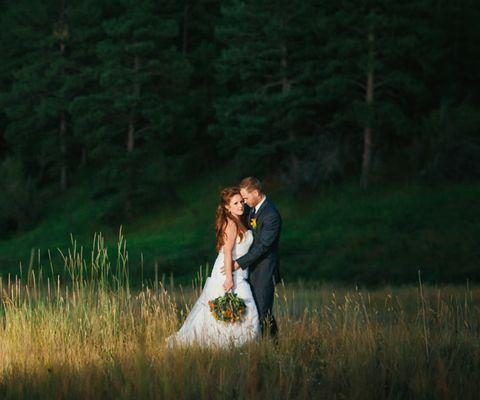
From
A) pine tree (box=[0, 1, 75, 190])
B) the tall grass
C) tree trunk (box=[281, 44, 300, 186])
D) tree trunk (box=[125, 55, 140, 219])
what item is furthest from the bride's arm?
pine tree (box=[0, 1, 75, 190])

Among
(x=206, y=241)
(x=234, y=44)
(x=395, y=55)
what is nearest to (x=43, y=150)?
(x=234, y=44)

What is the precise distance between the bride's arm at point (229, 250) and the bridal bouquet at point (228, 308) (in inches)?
4.4

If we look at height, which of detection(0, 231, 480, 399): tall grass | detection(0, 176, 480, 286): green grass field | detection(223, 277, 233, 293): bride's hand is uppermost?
detection(223, 277, 233, 293): bride's hand

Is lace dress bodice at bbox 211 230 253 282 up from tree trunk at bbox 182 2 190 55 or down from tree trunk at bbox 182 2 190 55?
down

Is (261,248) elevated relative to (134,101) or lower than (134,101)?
lower

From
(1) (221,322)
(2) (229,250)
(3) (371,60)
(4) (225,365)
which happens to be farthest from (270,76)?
(4) (225,365)

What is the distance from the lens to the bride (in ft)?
25.0

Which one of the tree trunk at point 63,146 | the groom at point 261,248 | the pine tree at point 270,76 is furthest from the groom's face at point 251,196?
the tree trunk at point 63,146

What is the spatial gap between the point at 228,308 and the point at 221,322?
0.19 m

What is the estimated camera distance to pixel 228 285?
7672mm

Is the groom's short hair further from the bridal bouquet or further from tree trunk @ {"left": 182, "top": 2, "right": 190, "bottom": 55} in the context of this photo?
tree trunk @ {"left": 182, "top": 2, "right": 190, "bottom": 55}

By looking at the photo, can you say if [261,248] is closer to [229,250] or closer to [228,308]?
[229,250]

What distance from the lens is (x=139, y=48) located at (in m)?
31.9

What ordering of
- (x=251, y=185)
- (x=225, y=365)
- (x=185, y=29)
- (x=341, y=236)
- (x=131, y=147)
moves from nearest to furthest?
(x=225, y=365)
(x=251, y=185)
(x=341, y=236)
(x=131, y=147)
(x=185, y=29)
